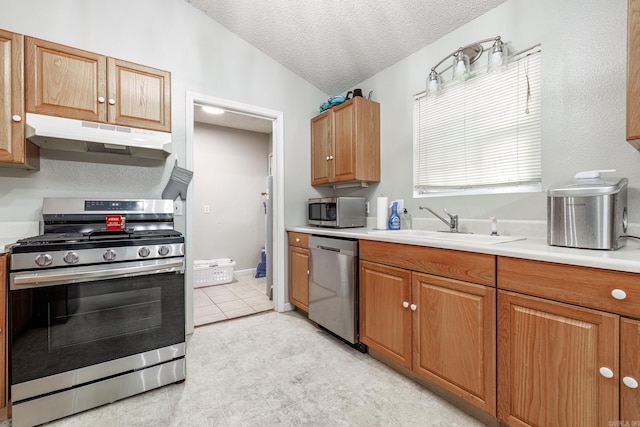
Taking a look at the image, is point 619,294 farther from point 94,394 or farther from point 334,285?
point 94,394

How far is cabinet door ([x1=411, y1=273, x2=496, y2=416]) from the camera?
133cm

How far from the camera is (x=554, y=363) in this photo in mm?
1109

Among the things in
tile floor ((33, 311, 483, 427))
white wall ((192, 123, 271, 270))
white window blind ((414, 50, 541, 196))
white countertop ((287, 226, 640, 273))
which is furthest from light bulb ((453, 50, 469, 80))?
white wall ((192, 123, 271, 270))

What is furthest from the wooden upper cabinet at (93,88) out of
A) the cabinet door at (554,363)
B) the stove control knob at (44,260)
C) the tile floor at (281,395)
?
the cabinet door at (554,363)

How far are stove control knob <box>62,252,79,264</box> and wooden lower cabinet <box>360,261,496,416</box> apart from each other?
1.76 m

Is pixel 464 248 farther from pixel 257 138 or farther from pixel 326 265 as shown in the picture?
pixel 257 138

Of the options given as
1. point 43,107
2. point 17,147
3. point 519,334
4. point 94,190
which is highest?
point 43,107

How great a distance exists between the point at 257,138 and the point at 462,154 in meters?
3.58

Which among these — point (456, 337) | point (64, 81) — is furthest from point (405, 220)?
point (64, 81)

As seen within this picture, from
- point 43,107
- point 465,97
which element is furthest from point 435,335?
point 43,107

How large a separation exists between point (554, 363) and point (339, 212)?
5.96ft

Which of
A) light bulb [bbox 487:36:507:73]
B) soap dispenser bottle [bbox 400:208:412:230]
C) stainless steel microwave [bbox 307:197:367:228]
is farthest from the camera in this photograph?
stainless steel microwave [bbox 307:197:367:228]

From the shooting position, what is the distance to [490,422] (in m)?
1.40

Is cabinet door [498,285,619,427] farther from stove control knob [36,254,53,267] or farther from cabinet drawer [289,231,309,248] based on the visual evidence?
stove control knob [36,254,53,267]
